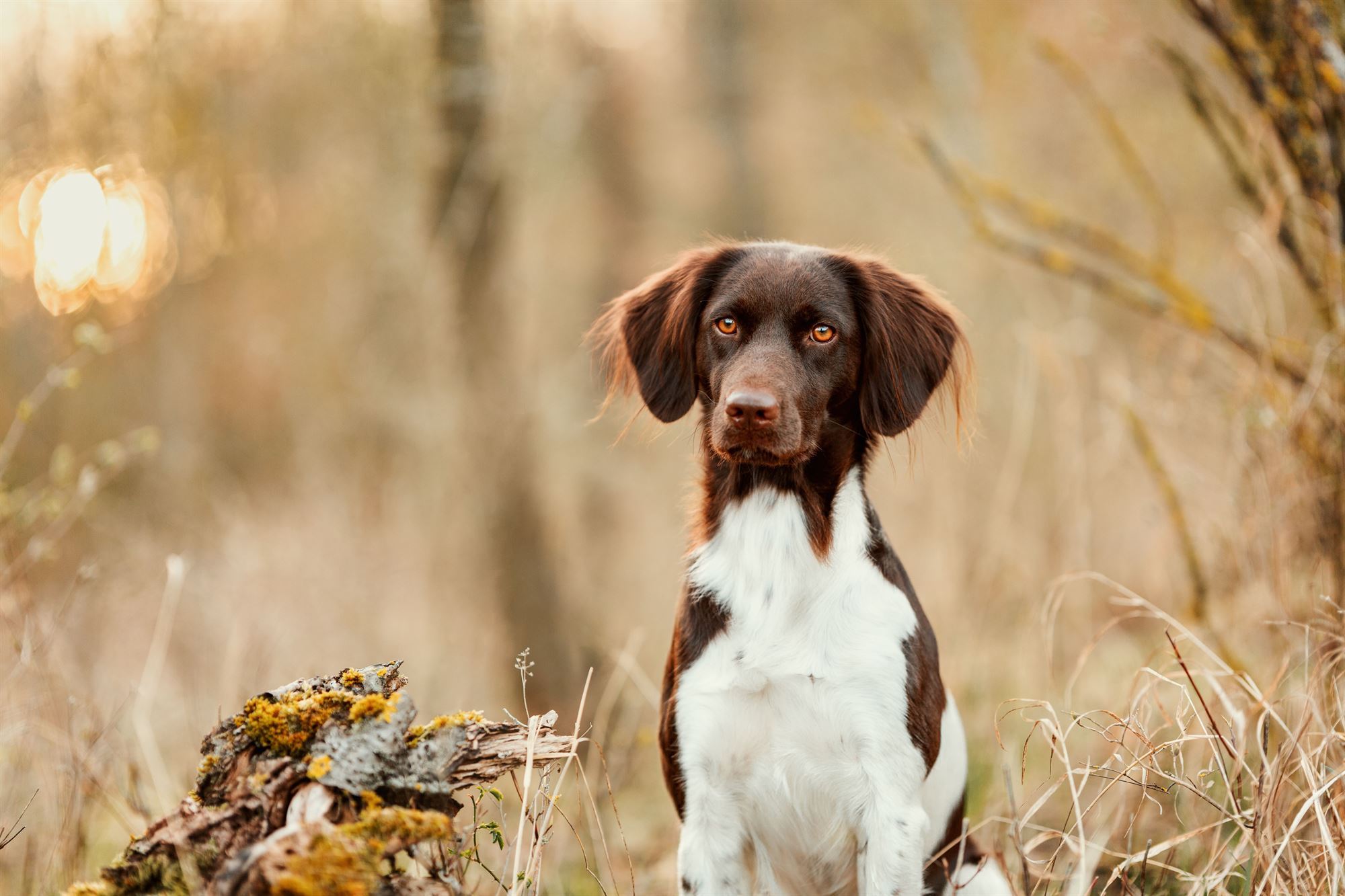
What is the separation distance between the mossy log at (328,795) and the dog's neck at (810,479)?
95 centimetres

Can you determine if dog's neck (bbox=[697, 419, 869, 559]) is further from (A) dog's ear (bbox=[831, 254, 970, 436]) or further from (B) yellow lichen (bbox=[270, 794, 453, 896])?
(B) yellow lichen (bbox=[270, 794, 453, 896])

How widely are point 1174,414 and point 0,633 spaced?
4592 mm

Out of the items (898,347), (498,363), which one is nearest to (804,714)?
(898,347)

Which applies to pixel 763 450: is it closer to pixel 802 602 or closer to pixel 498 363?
pixel 802 602

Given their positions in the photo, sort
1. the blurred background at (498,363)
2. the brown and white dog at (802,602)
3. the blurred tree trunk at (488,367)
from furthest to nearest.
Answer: the blurred tree trunk at (488,367) → the blurred background at (498,363) → the brown and white dog at (802,602)

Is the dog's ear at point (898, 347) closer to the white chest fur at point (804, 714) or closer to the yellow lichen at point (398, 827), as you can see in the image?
the white chest fur at point (804, 714)

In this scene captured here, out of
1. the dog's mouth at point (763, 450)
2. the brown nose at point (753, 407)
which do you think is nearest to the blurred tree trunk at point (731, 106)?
the dog's mouth at point (763, 450)

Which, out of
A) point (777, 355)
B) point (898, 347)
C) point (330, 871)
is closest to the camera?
point (330, 871)

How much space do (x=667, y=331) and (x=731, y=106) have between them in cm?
1391

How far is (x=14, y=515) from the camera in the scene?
11.9ft

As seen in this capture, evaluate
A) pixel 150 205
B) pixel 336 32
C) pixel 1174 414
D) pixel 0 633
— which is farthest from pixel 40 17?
pixel 1174 414

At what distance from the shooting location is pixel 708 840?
8.48ft

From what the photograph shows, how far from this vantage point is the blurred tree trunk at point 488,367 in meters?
6.27

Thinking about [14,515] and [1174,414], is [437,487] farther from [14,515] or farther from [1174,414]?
[1174,414]
